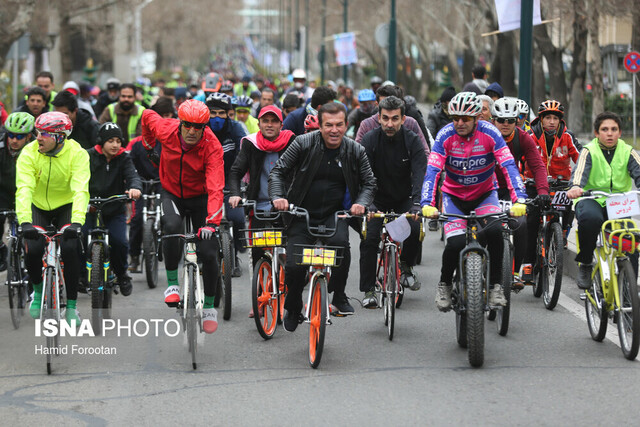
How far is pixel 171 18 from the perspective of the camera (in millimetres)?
87688

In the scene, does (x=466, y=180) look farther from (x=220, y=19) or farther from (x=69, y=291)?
(x=220, y=19)

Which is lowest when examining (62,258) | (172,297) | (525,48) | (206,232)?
(172,297)

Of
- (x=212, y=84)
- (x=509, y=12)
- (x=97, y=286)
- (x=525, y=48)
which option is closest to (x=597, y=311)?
(x=97, y=286)

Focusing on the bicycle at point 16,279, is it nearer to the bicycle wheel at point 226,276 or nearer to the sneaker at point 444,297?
the bicycle wheel at point 226,276

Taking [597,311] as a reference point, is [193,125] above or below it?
above

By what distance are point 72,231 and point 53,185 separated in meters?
0.73

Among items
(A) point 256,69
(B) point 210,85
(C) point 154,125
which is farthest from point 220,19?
(C) point 154,125

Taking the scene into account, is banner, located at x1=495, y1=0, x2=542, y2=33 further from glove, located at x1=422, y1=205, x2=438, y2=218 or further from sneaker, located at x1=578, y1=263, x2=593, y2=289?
glove, located at x1=422, y1=205, x2=438, y2=218

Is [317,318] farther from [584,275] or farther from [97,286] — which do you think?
[584,275]

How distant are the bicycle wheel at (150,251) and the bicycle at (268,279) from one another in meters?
2.42

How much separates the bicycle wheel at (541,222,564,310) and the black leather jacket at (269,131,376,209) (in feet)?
7.17

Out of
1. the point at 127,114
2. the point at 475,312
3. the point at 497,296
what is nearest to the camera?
the point at 475,312

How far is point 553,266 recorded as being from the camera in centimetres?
963

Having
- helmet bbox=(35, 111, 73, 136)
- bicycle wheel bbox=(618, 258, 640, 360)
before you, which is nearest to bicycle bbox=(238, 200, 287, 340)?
helmet bbox=(35, 111, 73, 136)
